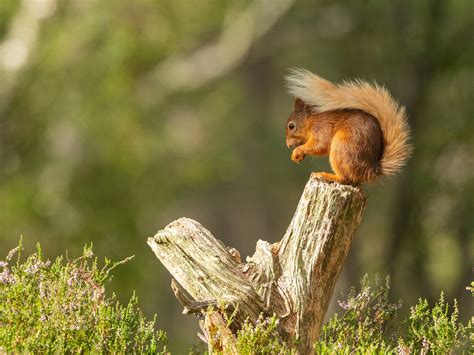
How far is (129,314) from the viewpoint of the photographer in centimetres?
625

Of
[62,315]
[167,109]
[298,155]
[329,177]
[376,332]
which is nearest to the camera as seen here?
[62,315]

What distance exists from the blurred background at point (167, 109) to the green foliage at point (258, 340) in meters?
10.8

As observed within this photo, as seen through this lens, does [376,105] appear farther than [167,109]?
No

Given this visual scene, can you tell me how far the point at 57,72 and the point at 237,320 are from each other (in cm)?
1337

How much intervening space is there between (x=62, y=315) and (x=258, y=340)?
3.69 feet

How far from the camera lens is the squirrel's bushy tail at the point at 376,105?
6605 mm

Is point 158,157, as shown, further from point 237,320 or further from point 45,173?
point 237,320

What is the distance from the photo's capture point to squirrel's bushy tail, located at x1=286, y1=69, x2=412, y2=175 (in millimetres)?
6605

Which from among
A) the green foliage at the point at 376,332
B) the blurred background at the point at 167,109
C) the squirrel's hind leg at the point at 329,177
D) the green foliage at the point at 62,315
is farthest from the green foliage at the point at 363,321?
the blurred background at the point at 167,109

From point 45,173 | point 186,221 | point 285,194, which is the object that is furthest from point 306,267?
point 285,194

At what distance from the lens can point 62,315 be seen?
5.96 metres

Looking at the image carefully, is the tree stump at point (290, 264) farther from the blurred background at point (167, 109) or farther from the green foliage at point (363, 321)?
the blurred background at point (167, 109)

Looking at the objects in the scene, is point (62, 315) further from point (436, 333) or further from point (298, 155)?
point (436, 333)

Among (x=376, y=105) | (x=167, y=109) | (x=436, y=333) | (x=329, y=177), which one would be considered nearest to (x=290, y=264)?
(x=329, y=177)
